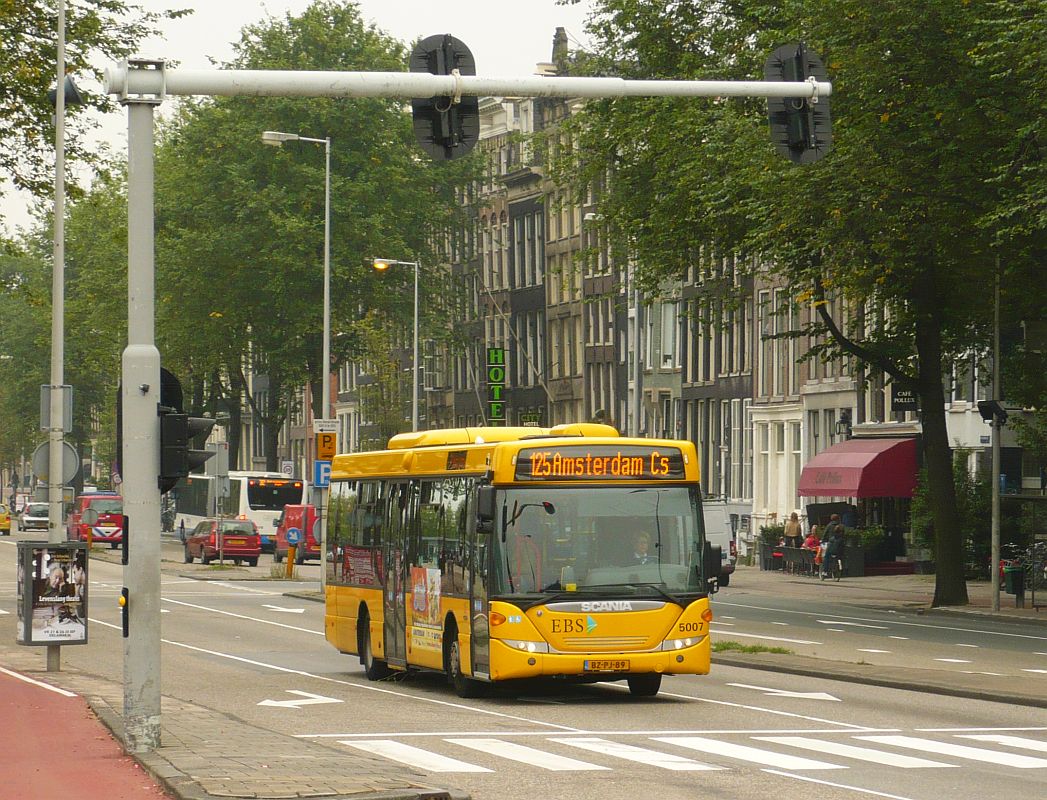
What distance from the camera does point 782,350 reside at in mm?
72375

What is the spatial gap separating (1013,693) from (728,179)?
18.1 metres

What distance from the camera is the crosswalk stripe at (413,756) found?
48.9 ft

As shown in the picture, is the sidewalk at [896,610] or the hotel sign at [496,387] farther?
the hotel sign at [496,387]

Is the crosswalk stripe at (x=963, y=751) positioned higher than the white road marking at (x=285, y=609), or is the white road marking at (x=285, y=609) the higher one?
the crosswalk stripe at (x=963, y=751)

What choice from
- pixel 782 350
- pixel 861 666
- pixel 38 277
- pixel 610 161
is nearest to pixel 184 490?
pixel 38 277

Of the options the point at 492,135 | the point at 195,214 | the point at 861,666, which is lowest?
the point at 861,666

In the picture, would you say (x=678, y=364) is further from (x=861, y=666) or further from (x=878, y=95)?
(x=861, y=666)

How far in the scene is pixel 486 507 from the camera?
20.8 meters

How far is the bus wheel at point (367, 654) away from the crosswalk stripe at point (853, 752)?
28.0ft

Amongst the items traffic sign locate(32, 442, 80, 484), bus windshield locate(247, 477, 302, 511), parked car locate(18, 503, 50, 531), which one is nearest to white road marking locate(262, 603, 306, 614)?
→ traffic sign locate(32, 442, 80, 484)

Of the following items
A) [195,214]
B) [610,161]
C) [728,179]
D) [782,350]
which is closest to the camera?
[728,179]

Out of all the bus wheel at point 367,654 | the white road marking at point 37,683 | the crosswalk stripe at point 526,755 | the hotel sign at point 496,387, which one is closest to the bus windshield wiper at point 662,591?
the crosswalk stripe at point 526,755

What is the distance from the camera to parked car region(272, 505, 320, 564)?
2827 inches

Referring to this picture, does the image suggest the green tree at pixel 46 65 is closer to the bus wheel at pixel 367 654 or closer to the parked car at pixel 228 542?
the bus wheel at pixel 367 654
